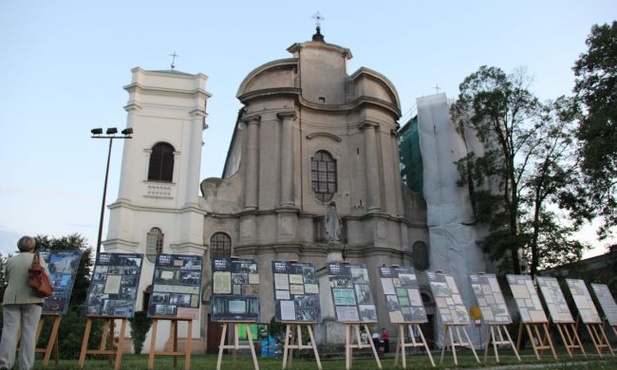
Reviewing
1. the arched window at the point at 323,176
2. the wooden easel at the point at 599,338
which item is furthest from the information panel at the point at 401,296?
the arched window at the point at 323,176

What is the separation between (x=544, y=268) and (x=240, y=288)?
18309mm

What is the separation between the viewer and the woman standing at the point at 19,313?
624 cm

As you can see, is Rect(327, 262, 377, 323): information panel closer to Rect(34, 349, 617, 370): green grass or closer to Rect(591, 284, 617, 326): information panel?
Rect(34, 349, 617, 370): green grass

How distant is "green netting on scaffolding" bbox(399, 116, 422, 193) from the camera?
29.5 m

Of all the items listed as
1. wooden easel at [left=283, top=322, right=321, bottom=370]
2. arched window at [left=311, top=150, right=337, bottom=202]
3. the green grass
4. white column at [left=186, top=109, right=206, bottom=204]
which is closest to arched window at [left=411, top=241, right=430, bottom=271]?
arched window at [left=311, top=150, right=337, bottom=202]

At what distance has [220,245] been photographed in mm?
24109

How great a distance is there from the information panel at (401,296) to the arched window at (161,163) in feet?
50.6

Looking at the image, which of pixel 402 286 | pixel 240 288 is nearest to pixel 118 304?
pixel 240 288

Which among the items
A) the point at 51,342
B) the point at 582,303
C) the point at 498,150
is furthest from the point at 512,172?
the point at 51,342

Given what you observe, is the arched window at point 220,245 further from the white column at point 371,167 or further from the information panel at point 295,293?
the information panel at point 295,293

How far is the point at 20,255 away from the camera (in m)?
6.64

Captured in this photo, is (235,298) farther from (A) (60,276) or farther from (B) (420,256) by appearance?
(B) (420,256)

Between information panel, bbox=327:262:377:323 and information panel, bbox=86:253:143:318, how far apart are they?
12.8 feet

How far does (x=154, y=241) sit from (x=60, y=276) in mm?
13880
